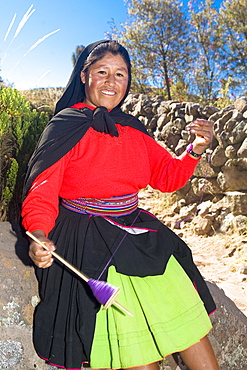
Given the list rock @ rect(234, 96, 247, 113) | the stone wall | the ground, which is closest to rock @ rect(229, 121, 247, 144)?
the stone wall

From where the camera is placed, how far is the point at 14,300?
1.64 metres

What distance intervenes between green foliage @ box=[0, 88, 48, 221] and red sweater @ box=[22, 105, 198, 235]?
1327 mm

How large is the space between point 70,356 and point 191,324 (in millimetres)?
519

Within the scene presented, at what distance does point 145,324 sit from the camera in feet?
4.81

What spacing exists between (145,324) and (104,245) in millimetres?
367

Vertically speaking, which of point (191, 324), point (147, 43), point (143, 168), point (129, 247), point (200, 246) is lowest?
point (200, 246)

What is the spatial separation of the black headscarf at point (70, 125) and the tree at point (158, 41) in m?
7.74

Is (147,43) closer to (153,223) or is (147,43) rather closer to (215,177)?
(215,177)

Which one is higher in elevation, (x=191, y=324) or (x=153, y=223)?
(x=153, y=223)

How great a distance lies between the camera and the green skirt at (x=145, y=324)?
1.42 meters

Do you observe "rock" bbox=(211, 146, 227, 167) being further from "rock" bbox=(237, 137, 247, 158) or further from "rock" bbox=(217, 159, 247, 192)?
"rock" bbox=(237, 137, 247, 158)

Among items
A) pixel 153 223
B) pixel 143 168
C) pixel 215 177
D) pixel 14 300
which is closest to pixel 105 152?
pixel 143 168

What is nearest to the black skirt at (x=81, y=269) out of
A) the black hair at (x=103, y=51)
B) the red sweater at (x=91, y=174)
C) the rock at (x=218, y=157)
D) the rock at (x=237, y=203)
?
the red sweater at (x=91, y=174)

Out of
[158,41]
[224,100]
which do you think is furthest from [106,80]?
[158,41]
